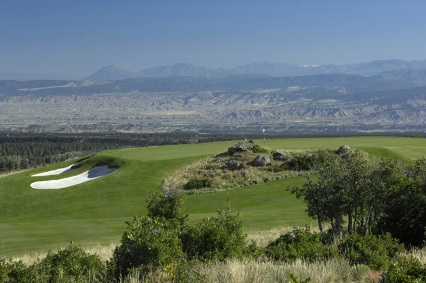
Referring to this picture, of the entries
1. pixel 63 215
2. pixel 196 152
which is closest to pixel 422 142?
pixel 196 152

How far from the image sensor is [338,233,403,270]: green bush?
10367 millimetres

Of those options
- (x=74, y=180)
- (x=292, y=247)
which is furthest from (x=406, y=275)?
(x=74, y=180)

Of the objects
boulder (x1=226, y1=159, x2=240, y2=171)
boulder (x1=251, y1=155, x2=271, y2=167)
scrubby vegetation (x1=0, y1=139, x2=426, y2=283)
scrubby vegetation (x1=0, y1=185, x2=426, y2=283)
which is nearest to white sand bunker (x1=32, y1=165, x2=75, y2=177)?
boulder (x1=226, y1=159, x2=240, y2=171)

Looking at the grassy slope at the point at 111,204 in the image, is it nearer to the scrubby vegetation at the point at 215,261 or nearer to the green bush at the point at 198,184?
the green bush at the point at 198,184

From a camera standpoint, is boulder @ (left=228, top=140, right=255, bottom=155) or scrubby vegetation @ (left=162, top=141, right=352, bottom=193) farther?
boulder @ (left=228, top=140, right=255, bottom=155)

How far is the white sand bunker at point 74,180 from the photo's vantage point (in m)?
39.9

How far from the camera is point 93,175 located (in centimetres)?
4375

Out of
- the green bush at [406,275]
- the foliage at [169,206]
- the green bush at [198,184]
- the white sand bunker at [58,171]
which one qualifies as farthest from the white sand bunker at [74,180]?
the green bush at [406,275]

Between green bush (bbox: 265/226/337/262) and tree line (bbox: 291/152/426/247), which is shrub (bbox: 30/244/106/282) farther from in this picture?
tree line (bbox: 291/152/426/247)

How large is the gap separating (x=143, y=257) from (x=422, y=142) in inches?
1930

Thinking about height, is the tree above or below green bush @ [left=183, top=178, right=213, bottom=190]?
above

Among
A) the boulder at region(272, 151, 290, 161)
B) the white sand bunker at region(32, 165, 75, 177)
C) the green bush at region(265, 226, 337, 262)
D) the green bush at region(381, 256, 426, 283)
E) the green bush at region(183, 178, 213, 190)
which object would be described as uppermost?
the green bush at region(381, 256, 426, 283)

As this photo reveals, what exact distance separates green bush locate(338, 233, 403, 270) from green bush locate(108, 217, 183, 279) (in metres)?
4.17

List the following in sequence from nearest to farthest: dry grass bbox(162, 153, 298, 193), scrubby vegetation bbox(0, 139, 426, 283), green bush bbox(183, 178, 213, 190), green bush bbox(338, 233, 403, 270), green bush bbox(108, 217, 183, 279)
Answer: scrubby vegetation bbox(0, 139, 426, 283), green bush bbox(108, 217, 183, 279), green bush bbox(338, 233, 403, 270), green bush bbox(183, 178, 213, 190), dry grass bbox(162, 153, 298, 193)
